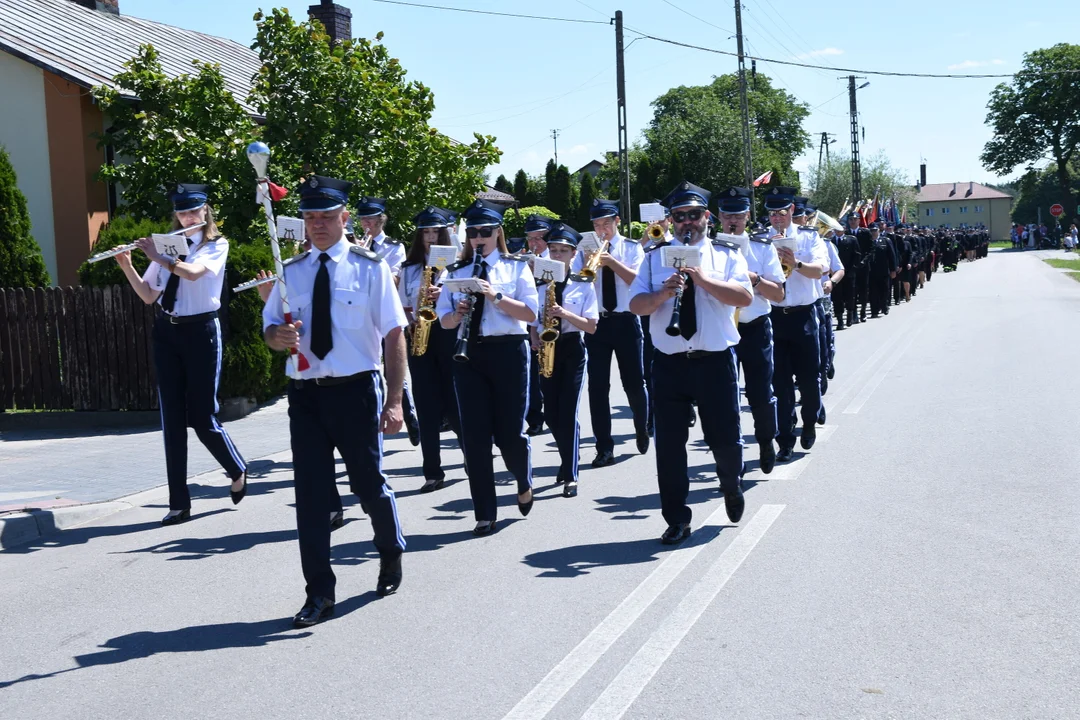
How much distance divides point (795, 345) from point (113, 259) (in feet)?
24.7

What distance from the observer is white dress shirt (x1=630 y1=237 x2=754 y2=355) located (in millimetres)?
7160

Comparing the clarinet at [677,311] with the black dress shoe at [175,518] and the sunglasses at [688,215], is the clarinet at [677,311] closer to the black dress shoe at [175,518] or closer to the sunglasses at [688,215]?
the sunglasses at [688,215]

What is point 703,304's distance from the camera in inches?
283

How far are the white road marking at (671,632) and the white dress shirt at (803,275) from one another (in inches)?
116

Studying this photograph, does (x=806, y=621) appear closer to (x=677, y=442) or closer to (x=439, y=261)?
(x=677, y=442)

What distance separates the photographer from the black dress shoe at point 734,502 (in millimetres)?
7387

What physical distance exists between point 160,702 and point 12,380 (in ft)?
32.5

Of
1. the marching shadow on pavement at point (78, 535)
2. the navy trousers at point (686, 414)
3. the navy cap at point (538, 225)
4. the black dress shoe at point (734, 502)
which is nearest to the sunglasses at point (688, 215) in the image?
the navy trousers at point (686, 414)

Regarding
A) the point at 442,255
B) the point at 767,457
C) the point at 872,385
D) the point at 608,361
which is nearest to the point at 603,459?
the point at 608,361

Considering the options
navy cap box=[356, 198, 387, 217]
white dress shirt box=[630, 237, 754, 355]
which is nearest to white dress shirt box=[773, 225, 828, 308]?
white dress shirt box=[630, 237, 754, 355]

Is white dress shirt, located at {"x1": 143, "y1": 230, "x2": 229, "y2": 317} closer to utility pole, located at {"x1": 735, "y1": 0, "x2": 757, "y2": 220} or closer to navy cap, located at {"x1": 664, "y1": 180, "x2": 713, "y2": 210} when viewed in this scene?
navy cap, located at {"x1": 664, "y1": 180, "x2": 713, "y2": 210}

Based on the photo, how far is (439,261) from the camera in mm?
8586

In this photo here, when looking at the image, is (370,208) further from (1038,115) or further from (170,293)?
(1038,115)

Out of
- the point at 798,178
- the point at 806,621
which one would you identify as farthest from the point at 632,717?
the point at 798,178
